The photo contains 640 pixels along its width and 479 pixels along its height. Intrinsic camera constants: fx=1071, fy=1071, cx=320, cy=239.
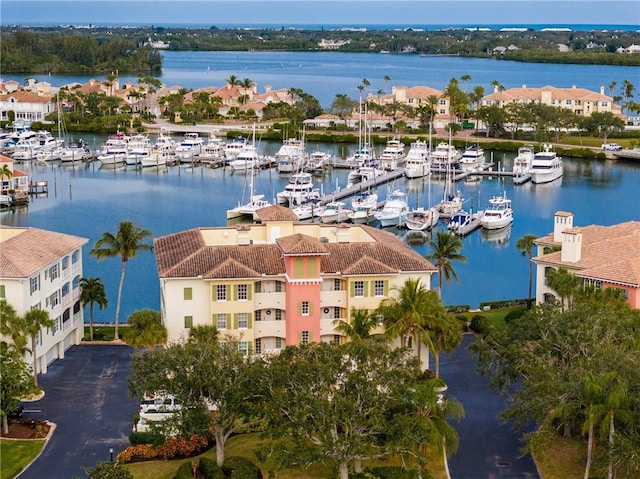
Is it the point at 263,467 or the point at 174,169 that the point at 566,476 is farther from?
the point at 174,169

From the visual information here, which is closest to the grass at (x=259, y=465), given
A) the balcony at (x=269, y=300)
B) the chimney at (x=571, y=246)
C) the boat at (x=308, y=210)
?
the balcony at (x=269, y=300)

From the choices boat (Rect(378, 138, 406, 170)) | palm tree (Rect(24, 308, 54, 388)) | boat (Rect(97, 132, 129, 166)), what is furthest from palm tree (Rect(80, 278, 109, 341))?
boat (Rect(97, 132, 129, 166))

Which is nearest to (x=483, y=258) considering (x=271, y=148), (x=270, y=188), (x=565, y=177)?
(x=270, y=188)

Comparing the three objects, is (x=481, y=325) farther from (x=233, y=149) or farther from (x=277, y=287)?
(x=233, y=149)

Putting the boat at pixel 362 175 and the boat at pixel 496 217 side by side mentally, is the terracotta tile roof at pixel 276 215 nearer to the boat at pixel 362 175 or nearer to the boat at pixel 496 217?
the boat at pixel 496 217

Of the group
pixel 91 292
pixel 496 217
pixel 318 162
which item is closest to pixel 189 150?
A: pixel 318 162

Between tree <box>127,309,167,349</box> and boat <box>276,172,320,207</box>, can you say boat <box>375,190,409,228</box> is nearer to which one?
boat <box>276,172,320,207</box>
